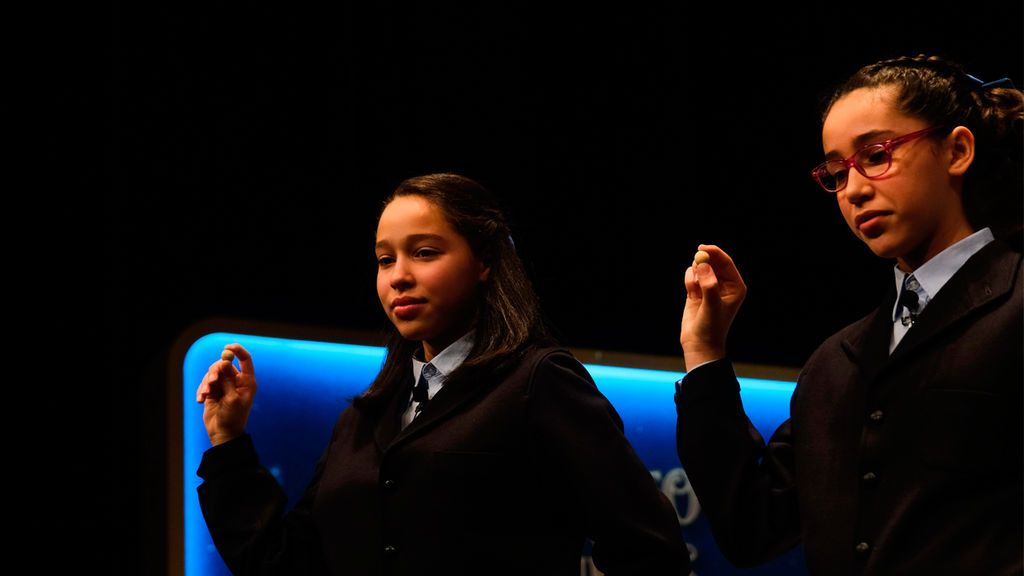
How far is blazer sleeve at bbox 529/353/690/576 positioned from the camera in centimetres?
178

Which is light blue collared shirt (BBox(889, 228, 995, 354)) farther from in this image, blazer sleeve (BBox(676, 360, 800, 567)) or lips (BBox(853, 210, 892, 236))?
blazer sleeve (BBox(676, 360, 800, 567))

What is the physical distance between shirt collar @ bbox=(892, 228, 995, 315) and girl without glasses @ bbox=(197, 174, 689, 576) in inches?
20.7

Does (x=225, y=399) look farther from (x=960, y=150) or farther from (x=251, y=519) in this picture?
(x=960, y=150)

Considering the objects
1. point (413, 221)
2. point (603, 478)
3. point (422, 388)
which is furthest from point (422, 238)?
point (603, 478)

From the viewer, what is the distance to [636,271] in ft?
10.8

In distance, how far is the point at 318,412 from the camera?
2826 millimetres

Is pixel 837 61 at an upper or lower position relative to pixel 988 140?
upper

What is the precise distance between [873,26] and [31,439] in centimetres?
237

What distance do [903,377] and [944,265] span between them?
0.16 m

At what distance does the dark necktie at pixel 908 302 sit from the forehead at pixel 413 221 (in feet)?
2.42

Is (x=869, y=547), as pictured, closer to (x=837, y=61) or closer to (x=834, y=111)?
(x=834, y=111)

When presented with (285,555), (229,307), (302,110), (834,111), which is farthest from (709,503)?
(302,110)

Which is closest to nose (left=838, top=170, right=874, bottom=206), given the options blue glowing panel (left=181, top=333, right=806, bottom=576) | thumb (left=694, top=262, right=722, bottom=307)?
thumb (left=694, top=262, right=722, bottom=307)

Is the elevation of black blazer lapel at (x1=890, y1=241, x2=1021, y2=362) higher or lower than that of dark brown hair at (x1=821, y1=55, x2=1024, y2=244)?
lower
